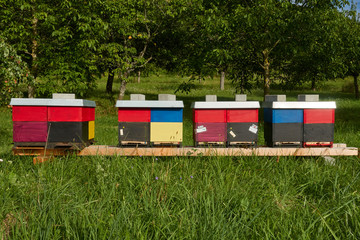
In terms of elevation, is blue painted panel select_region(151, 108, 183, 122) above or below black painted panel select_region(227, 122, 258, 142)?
above

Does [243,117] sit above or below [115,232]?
above

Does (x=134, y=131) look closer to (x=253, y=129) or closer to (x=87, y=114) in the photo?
(x=87, y=114)

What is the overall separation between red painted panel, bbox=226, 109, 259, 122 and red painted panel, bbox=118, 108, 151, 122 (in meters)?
1.11

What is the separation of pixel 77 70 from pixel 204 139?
1109cm

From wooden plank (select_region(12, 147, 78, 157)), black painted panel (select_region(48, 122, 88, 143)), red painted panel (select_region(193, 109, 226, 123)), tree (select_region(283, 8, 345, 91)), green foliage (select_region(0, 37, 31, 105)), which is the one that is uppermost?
tree (select_region(283, 8, 345, 91))

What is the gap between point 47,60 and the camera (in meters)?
13.9

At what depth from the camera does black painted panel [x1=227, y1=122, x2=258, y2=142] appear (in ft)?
15.6

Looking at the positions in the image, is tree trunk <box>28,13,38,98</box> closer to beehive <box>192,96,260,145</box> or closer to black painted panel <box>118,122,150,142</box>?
black painted panel <box>118,122,150,142</box>

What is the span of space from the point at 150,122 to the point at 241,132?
4.17 feet

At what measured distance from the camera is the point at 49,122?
15.0 ft

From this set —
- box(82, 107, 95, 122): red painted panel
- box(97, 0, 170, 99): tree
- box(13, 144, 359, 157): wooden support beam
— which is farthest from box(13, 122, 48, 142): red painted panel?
box(97, 0, 170, 99): tree

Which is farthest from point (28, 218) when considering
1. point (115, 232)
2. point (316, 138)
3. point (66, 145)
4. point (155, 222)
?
point (316, 138)

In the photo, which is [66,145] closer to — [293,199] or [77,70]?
[293,199]

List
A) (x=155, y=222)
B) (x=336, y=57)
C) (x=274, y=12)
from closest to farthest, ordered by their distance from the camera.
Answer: (x=155, y=222) < (x=274, y=12) < (x=336, y=57)
